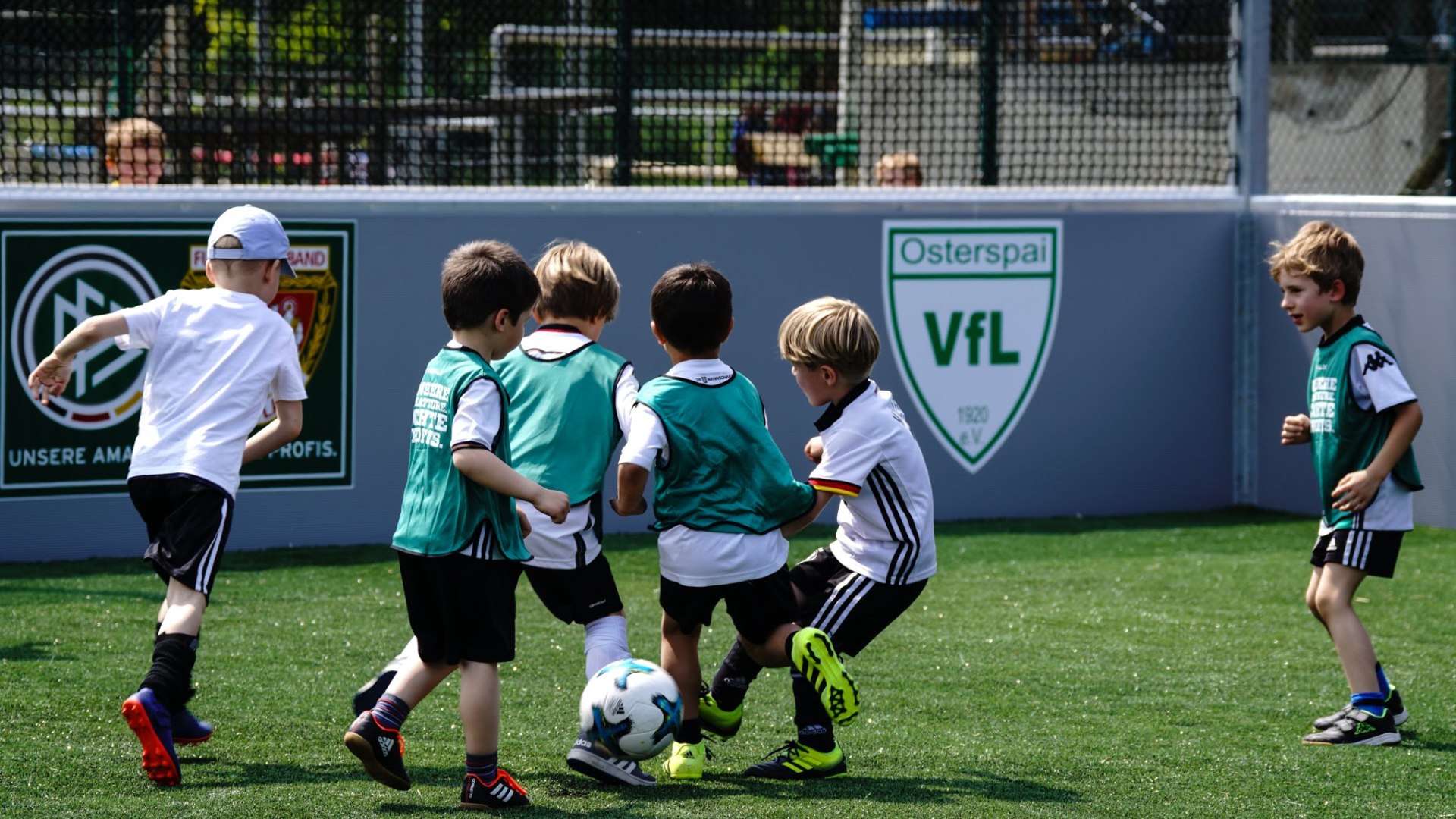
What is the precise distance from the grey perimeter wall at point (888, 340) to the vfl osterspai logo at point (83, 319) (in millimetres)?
230

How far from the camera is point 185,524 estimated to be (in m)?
4.49

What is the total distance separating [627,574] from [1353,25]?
631cm

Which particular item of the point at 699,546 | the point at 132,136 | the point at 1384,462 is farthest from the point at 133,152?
the point at 1384,462

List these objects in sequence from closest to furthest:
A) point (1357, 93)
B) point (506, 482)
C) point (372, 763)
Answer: point (506, 482)
point (372, 763)
point (1357, 93)

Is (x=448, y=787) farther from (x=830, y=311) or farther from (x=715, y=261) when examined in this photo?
(x=715, y=261)

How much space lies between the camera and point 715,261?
8.67 meters

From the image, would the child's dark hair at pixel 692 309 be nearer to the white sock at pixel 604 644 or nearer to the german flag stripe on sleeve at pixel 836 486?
the german flag stripe on sleeve at pixel 836 486

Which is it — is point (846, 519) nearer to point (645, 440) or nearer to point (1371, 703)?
point (645, 440)

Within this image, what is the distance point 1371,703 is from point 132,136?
5.96 meters

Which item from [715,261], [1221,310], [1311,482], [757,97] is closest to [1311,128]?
[1221,310]

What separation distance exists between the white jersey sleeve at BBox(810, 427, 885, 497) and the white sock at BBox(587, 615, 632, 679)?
653 mm

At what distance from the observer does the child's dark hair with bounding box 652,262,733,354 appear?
437cm

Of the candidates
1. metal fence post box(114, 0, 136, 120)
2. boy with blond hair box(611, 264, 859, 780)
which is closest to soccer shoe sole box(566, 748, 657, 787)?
boy with blond hair box(611, 264, 859, 780)

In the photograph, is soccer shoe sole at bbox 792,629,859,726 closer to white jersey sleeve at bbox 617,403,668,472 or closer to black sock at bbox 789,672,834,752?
black sock at bbox 789,672,834,752
